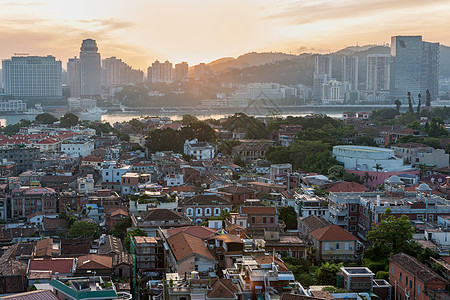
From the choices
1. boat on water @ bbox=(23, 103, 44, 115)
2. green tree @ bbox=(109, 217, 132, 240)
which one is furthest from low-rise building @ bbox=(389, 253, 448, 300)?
boat on water @ bbox=(23, 103, 44, 115)

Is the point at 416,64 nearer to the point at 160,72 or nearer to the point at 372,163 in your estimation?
the point at 160,72

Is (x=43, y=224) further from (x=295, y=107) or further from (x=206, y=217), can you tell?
(x=295, y=107)

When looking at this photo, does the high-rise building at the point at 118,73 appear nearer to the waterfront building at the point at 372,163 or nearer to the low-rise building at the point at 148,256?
Result: the waterfront building at the point at 372,163

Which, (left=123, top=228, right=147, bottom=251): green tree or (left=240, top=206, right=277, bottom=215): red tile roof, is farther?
(left=240, top=206, right=277, bottom=215): red tile roof

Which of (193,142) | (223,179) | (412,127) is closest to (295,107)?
(412,127)

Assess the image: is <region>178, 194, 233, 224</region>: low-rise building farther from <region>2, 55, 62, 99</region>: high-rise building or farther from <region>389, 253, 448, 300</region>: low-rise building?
<region>2, 55, 62, 99</region>: high-rise building
